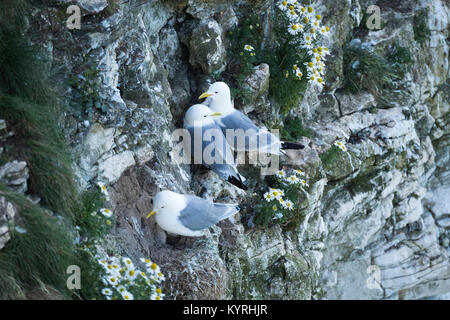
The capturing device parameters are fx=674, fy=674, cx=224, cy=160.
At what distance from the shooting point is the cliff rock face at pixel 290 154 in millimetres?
4590

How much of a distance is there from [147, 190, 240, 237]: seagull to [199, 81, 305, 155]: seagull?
3.31 feet

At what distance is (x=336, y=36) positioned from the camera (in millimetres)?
7398

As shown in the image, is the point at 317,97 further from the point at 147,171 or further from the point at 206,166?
the point at 147,171

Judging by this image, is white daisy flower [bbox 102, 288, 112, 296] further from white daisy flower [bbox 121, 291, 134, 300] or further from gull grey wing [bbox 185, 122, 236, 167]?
gull grey wing [bbox 185, 122, 236, 167]

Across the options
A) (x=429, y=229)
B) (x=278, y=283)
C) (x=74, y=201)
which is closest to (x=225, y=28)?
(x=278, y=283)

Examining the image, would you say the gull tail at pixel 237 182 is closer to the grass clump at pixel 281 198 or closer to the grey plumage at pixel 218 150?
the grey plumage at pixel 218 150

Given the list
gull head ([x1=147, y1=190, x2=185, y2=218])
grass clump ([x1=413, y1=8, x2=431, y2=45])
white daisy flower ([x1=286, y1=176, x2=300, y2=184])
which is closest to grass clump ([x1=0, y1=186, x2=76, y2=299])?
gull head ([x1=147, y1=190, x2=185, y2=218])

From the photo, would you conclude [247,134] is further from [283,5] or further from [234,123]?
[283,5]

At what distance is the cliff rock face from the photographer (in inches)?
181

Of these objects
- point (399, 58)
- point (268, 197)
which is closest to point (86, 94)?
point (268, 197)

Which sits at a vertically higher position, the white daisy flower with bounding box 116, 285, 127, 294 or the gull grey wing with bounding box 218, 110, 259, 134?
the gull grey wing with bounding box 218, 110, 259, 134

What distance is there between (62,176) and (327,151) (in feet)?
11.7

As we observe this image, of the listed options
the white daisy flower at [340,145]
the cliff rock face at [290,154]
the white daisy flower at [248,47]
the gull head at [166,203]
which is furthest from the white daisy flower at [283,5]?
the gull head at [166,203]

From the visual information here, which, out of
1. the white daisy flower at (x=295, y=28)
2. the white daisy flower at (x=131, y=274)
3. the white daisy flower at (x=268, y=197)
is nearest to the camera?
the white daisy flower at (x=131, y=274)
